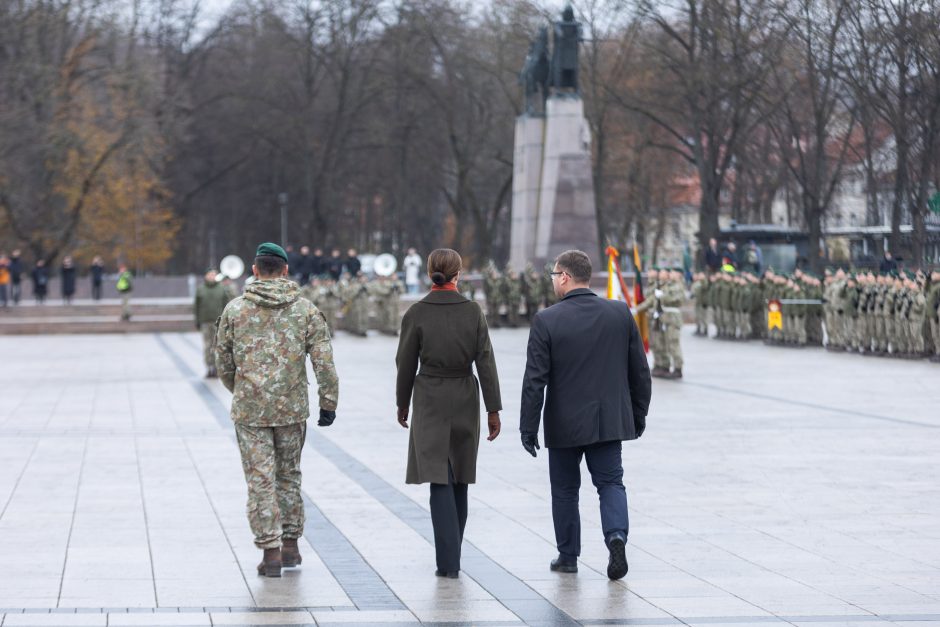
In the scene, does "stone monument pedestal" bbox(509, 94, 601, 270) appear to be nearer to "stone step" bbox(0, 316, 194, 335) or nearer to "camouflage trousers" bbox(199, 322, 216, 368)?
"stone step" bbox(0, 316, 194, 335)

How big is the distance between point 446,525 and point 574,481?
27.9 inches

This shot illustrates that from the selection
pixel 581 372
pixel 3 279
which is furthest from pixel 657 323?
pixel 3 279

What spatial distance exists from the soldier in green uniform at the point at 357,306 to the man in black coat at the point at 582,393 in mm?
31710

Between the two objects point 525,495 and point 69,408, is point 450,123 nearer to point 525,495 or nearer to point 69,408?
point 69,408

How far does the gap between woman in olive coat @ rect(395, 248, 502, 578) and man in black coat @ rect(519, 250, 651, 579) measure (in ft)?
0.95

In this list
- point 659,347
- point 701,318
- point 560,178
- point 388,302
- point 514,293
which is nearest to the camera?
point 659,347

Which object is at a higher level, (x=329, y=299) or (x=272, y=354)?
(x=272, y=354)

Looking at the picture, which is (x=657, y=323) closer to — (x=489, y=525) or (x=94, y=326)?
(x=489, y=525)

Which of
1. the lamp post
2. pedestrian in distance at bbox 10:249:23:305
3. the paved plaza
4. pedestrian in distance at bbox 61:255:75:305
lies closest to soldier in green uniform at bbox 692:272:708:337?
the paved plaza

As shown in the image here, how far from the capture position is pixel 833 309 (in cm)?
3105

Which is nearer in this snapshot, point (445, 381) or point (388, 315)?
point (445, 381)

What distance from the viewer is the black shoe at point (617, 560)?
8.35m

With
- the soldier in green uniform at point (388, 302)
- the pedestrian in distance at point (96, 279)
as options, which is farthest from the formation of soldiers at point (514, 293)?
the pedestrian in distance at point (96, 279)

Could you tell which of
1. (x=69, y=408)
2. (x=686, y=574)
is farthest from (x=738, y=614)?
(x=69, y=408)
